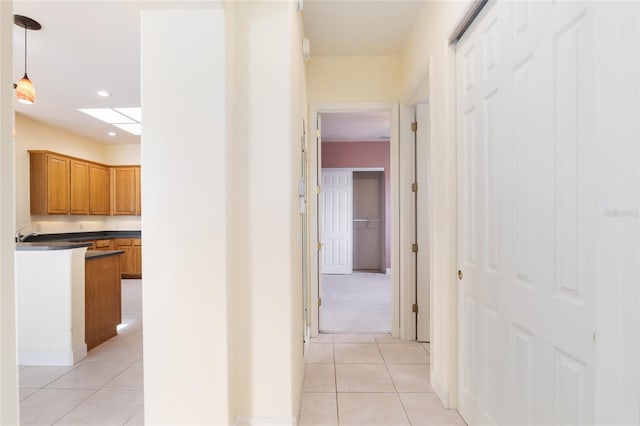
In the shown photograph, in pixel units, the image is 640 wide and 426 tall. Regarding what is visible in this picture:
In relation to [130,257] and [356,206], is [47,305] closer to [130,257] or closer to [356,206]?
[130,257]

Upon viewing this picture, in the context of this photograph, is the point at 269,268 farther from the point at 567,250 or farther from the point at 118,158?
the point at 118,158

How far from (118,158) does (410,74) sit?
6.52 m

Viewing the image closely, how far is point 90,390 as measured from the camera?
→ 230cm

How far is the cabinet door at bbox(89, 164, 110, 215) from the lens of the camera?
20.3 feet

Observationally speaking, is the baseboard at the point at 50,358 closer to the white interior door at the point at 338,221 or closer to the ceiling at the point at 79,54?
the ceiling at the point at 79,54

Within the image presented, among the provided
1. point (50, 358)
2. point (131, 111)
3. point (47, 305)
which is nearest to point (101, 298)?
point (47, 305)

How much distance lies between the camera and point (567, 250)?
3.60ft

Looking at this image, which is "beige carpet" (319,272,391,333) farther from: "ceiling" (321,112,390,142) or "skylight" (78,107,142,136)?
"skylight" (78,107,142,136)

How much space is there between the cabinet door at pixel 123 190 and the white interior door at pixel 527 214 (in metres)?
6.71

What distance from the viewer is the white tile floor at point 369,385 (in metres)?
1.94

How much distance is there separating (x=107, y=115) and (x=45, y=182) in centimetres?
150

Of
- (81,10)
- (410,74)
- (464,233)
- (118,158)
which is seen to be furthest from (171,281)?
(118,158)

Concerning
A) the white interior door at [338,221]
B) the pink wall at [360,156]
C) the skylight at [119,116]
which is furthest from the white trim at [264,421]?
the pink wall at [360,156]

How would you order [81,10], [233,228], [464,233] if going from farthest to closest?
[81,10] → [464,233] → [233,228]
